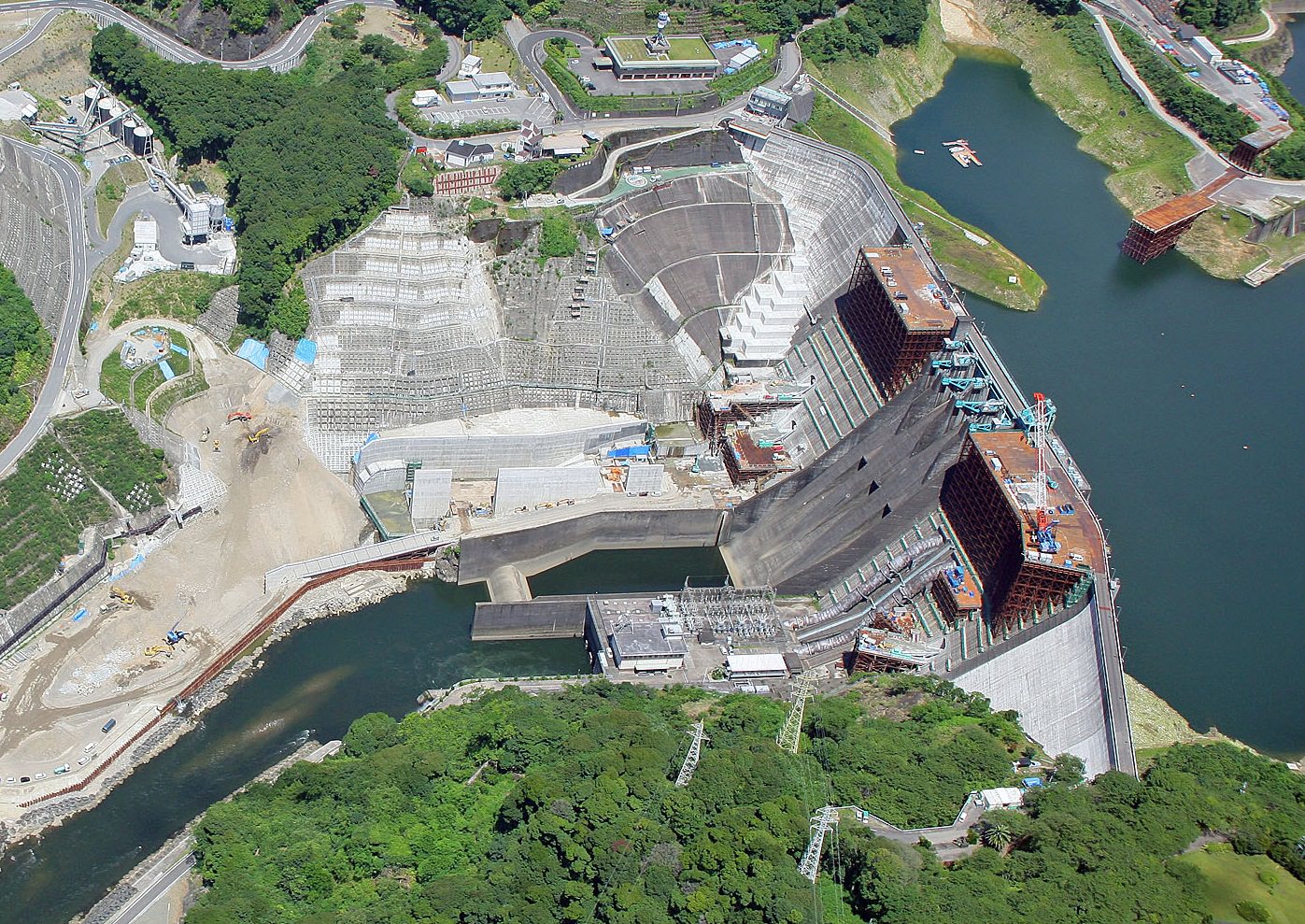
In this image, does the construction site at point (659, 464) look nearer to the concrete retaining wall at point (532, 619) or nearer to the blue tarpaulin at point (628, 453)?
the concrete retaining wall at point (532, 619)

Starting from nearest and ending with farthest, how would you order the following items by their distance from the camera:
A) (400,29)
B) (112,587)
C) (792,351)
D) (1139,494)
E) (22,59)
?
(112,587) < (1139,494) < (792,351) < (22,59) < (400,29)

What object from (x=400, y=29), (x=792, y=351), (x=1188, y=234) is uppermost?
(x=400, y=29)

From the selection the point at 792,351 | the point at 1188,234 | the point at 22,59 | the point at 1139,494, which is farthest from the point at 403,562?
the point at 1188,234

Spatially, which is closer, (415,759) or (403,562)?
(415,759)

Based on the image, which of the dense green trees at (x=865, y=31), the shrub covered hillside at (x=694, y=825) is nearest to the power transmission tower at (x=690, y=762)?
the shrub covered hillside at (x=694, y=825)

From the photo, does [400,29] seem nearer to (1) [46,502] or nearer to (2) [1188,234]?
(1) [46,502]

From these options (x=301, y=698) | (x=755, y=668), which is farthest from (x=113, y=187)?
(x=755, y=668)
